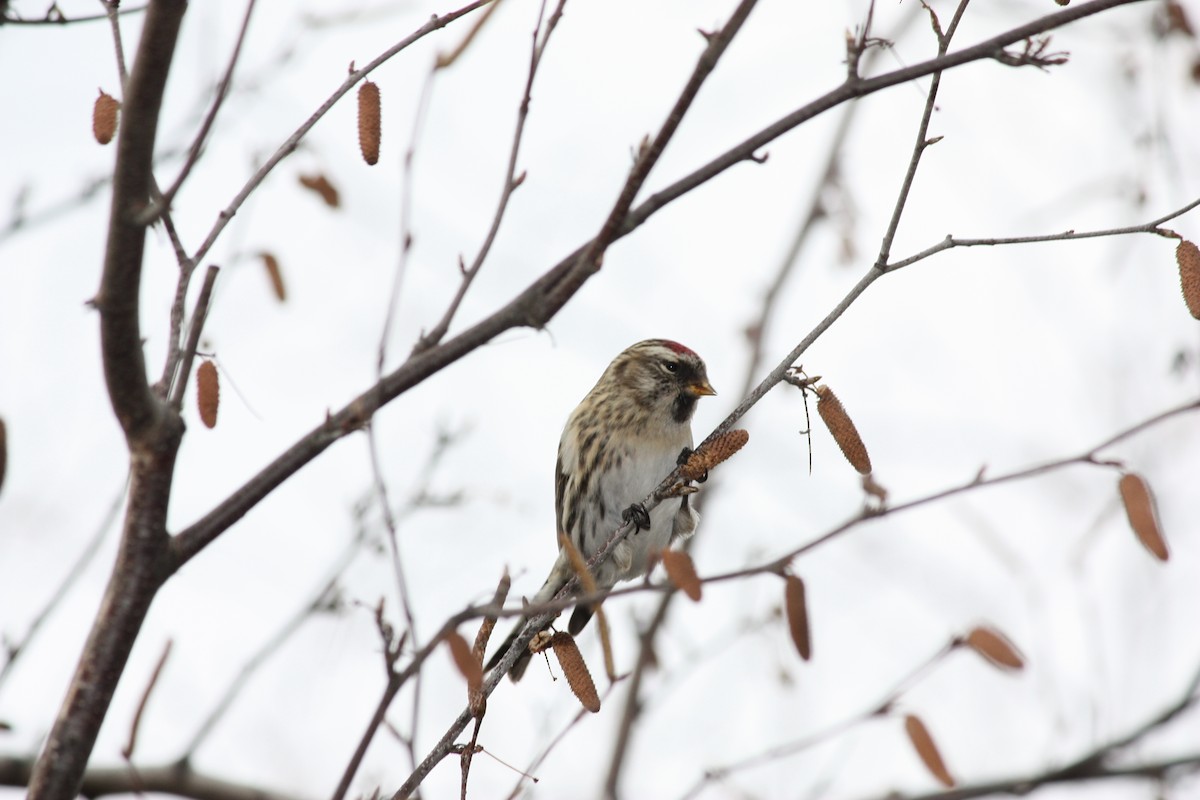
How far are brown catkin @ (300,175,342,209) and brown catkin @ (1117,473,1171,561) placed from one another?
2074 millimetres

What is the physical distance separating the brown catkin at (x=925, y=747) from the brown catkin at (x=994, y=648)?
0.32m

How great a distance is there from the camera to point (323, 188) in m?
3.34

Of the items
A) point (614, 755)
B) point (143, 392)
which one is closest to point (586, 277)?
point (143, 392)

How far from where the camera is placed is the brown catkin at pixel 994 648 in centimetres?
210

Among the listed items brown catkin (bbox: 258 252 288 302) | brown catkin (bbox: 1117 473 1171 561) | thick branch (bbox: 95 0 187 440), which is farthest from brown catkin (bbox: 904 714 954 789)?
brown catkin (bbox: 258 252 288 302)

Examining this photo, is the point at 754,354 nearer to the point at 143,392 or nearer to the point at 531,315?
the point at 531,315

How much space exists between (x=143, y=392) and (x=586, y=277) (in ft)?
2.47

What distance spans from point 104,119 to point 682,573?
4.81 feet

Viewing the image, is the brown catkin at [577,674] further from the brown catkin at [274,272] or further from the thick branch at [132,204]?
the brown catkin at [274,272]

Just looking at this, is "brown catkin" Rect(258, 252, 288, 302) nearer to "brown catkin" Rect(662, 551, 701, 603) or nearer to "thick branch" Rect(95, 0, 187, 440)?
"thick branch" Rect(95, 0, 187, 440)

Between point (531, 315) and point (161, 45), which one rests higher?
point (161, 45)

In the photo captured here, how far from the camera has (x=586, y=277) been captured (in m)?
2.25

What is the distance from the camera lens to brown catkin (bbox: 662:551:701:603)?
1.92 metres

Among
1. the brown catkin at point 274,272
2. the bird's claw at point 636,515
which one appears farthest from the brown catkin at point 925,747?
the brown catkin at point 274,272
